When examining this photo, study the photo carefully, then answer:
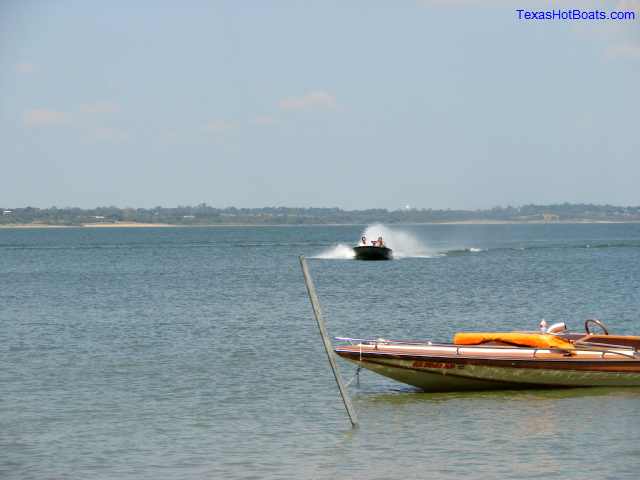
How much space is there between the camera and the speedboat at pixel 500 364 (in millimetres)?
26172

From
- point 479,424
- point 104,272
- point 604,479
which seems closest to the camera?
point 604,479

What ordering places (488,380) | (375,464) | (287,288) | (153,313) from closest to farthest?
(375,464)
(488,380)
(153,313)
(287,288)

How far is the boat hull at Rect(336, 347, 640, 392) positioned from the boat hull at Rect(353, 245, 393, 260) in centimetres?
7272

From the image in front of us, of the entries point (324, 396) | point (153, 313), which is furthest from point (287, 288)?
point (324, 396)

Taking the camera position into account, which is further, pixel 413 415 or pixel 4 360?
pixel 4 360

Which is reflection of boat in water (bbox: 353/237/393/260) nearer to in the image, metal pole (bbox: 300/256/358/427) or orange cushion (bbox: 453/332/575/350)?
orange cushion (bbox: 453/332/575/350)

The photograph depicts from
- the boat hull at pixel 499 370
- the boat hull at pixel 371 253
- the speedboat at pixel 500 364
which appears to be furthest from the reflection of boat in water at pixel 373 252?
the boat hull at pixel 499 370

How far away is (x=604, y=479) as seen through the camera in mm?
18922

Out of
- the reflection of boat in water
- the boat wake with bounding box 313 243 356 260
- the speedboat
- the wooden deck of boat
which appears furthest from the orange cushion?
the boat wake with bounding box 313 243 356 260

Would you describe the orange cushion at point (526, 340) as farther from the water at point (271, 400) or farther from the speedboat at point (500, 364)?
the water at point (271, 400)

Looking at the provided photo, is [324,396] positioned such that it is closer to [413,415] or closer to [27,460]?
[413,415]

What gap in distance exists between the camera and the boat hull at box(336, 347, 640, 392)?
26156 millimetres

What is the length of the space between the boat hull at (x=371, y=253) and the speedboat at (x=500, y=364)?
72538mm

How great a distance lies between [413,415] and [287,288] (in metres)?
43.6
